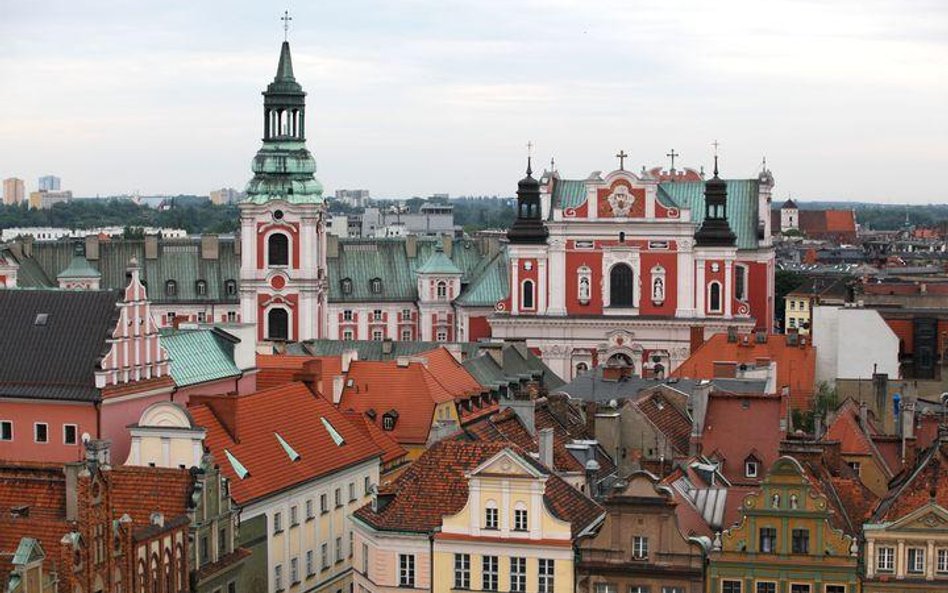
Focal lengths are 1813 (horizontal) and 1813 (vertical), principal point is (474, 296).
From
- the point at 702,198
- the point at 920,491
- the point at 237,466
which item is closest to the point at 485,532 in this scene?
the point at 237,466

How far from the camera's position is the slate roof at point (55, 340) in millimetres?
69000

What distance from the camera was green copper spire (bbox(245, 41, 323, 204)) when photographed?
134 meters

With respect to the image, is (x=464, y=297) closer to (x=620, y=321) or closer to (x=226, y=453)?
(x=620, y=321)

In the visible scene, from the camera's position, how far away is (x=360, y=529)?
5766 cm

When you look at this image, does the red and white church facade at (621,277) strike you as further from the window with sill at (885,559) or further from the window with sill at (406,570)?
the window with sill at (885,559)

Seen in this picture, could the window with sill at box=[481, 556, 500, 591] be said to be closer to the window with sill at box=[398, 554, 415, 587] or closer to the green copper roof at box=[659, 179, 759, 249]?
the window with sill at box=[398, 554, 415, 587]

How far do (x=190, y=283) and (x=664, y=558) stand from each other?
A: 101381mm

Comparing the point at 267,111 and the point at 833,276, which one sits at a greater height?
the point at 267,111

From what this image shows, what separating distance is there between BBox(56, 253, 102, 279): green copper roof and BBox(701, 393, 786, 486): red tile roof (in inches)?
3259

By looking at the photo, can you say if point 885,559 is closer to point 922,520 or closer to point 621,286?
point 922,520

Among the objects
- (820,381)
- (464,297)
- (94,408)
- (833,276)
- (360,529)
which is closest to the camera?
(360,529)

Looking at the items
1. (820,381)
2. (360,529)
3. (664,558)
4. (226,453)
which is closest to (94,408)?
(226,453)

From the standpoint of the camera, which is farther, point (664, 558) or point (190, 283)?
point (190, 283)

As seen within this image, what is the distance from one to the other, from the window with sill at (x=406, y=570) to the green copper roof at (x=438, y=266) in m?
93.1
